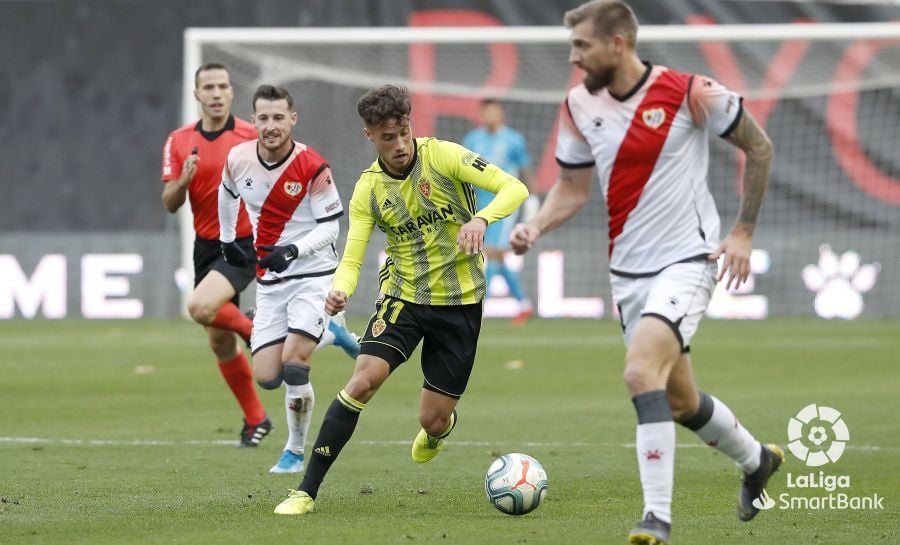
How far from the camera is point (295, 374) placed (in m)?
8.60

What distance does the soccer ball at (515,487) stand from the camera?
691 centimetres

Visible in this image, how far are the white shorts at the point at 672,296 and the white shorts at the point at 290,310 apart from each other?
2.79m

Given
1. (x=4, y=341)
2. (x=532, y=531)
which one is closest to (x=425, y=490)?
(x=532, y=531)

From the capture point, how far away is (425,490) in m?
7.73

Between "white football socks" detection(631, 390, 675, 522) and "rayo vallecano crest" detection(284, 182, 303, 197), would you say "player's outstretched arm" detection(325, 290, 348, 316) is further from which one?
"rayo vallecano crest" detection(284, 182, 303, 197)

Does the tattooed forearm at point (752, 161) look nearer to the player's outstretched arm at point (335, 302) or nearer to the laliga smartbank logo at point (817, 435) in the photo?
the player's outstretched arm at point (335, 302)

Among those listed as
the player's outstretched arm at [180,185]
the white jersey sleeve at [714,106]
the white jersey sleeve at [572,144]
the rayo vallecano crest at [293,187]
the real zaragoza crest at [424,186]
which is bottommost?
the player's outstretched arm at [180,185]

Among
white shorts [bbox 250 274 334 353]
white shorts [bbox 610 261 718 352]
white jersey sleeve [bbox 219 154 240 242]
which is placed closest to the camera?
white shorts [bbox 610 261 718 352]

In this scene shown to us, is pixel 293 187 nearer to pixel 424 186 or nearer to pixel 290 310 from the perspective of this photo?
pixel 290 310

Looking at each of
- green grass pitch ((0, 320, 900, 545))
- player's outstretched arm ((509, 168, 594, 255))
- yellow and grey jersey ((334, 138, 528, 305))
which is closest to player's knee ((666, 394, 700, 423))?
green grass pitch ((0, 320, 900, 545))

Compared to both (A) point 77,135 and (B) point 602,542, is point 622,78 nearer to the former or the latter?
(B) point 602,542

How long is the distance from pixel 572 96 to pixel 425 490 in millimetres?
2300

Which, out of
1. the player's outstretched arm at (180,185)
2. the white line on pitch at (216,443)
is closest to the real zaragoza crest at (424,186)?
the white line on pitch at (216,443)

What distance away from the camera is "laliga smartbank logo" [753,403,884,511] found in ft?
23.4
